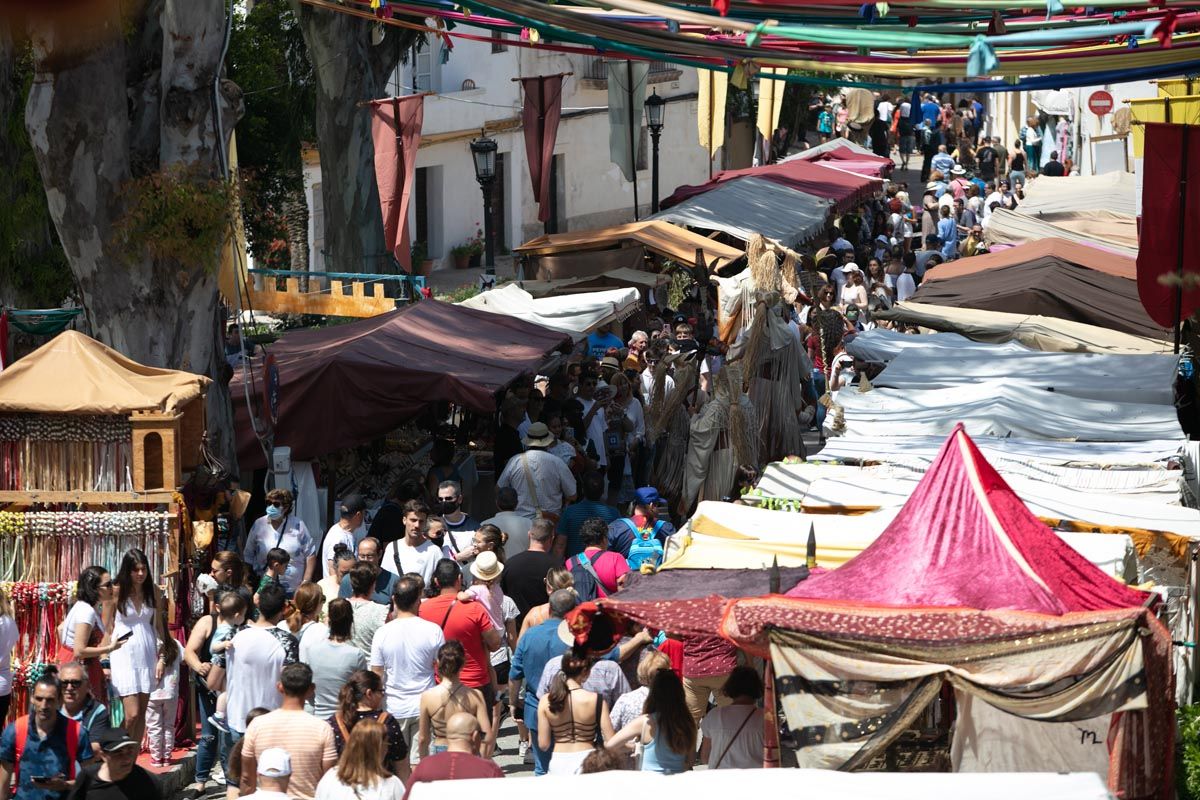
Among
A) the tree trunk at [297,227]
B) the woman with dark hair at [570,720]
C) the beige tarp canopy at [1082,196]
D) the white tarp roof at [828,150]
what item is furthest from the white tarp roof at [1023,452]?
the white tarp roof at [828,150]

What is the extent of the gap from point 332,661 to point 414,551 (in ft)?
7.27

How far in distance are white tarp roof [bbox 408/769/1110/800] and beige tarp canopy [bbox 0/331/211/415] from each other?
5.89 m

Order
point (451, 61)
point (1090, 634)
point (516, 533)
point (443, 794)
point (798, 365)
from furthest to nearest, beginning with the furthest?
1. point (451, 61)
2. point (798, 365)
3. point (516, 533)
4. point (1090, 634)
5. point (443, 794)

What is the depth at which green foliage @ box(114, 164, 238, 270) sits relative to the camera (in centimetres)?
1406

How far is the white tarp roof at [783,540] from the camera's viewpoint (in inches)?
388

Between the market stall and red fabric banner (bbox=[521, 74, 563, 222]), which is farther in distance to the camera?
red fabric banner (bbox=[521, 74, 563, 222])

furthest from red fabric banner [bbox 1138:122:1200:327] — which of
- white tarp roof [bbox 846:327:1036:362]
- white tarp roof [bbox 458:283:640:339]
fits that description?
white tarp roof [bbox 458:283:640:339]

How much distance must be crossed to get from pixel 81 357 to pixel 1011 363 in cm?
830

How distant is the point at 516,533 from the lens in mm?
13055

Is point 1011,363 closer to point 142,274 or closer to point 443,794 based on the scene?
point 142,274

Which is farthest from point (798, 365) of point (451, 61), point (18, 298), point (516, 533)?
point (451, 61)

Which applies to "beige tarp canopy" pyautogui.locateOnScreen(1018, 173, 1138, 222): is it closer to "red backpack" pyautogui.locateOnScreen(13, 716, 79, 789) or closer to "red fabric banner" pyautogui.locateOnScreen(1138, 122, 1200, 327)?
"red fabric banner" pyautogui.locateOnScreen(1138, 122, 1200, 327)

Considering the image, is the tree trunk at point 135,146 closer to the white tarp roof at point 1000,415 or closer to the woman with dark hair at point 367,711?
the white tarp roof at point 1000,415

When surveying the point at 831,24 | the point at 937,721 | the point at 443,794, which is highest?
the point at 831,24
